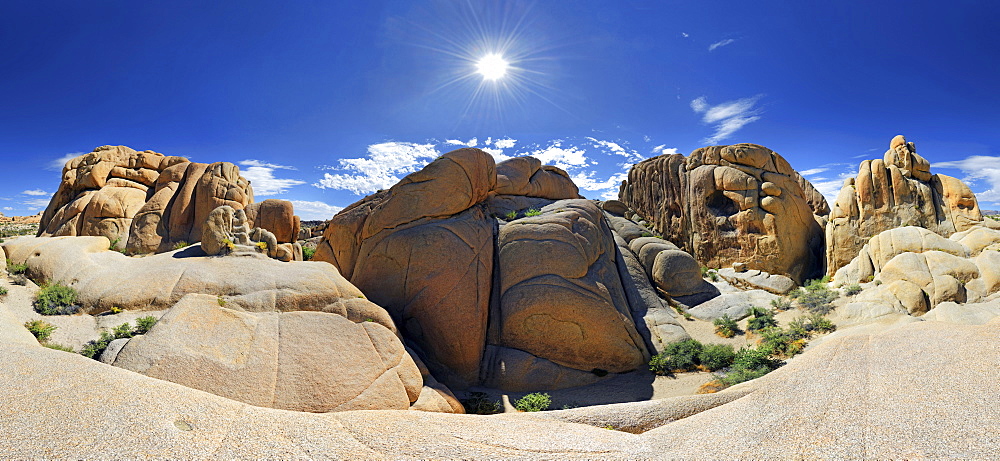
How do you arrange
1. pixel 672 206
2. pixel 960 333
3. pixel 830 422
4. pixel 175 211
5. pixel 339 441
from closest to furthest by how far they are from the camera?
1. pixel 339 441
2. pixel 830 422
3. pixel 960 333
4. pixel 175 211
5. pixel 672 206

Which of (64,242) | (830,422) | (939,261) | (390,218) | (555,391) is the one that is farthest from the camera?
(390,218)

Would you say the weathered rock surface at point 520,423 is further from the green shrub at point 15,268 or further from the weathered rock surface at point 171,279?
the green shrub at point 15,268

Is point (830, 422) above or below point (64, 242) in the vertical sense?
below

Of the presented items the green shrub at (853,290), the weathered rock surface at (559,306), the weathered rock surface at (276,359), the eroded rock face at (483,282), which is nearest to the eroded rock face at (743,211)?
the green shrub at (853,290)

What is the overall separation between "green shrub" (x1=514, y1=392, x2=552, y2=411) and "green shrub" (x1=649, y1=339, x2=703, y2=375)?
6092mm

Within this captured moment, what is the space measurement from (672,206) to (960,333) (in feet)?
94.3

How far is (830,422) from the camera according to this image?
5957 millimetres

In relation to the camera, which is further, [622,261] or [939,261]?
[622,261]

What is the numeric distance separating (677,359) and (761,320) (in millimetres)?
6051

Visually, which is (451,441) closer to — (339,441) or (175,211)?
(339,441)

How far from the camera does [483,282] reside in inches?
749

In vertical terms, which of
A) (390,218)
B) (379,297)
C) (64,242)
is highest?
(390,218)

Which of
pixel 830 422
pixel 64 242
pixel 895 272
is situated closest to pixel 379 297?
pixel 64 242

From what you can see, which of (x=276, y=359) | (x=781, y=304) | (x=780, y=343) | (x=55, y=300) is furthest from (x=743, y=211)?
(x=55, y=300)
